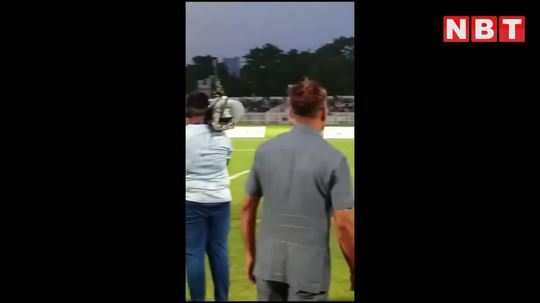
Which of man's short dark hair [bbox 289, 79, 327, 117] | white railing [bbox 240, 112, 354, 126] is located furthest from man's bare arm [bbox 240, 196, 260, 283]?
man's short dark hair [bbox 289, 79, 327, 117]

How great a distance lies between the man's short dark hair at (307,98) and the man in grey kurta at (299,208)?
11 millimetres

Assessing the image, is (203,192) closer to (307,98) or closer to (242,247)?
(242,247)

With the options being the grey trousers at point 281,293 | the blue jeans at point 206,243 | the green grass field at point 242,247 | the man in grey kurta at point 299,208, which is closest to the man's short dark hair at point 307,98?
the man in grey kurta at point 299,208

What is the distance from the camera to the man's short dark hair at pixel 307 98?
11.4ft

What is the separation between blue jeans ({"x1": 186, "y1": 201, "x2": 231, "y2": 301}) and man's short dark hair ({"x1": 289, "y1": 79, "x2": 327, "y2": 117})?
68 cm

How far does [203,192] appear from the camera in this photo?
12.1 ft

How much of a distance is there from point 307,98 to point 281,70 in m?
0.27

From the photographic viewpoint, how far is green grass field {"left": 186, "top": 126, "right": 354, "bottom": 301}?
3.50 meters

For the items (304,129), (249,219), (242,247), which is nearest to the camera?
(304,129)

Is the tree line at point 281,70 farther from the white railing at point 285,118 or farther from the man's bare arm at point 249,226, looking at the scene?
the man's bare arm at point 249,226
